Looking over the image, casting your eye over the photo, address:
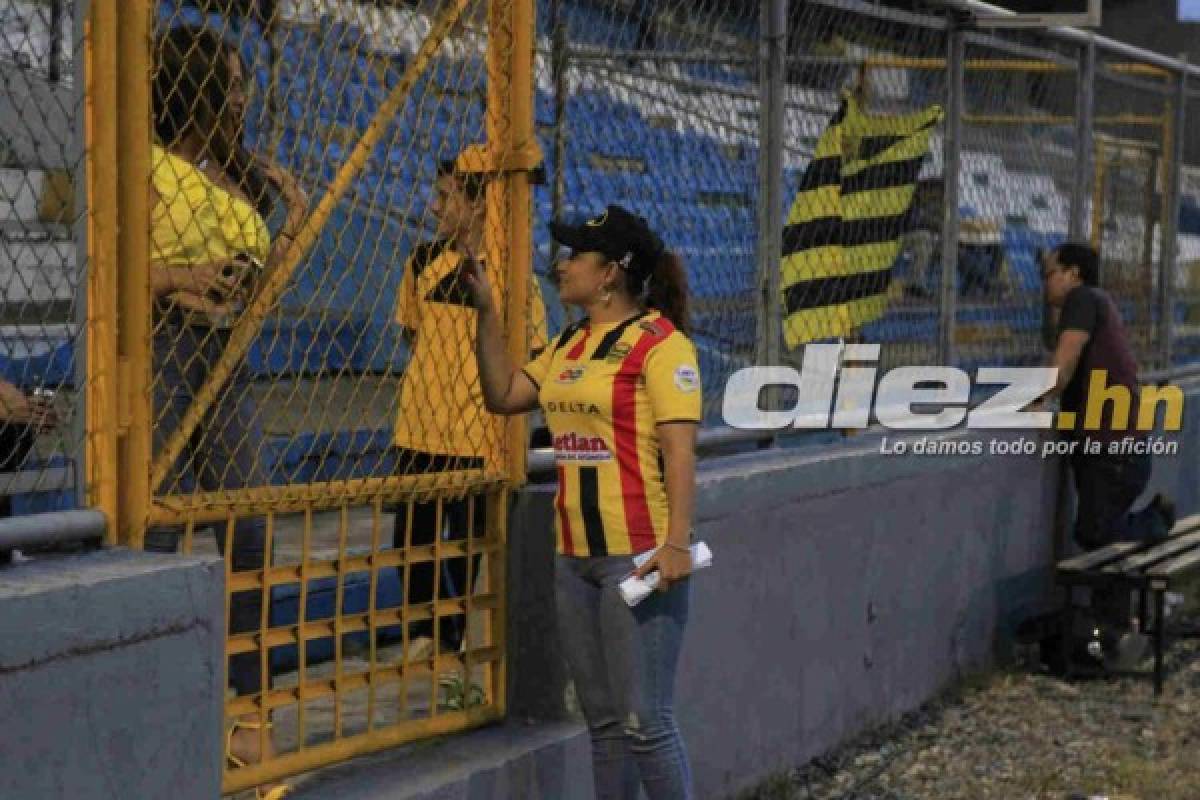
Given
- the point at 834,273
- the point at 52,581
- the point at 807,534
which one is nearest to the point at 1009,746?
the point at 807,534

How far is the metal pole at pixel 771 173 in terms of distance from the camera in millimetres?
6676

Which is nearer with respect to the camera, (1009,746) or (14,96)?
(14,96)

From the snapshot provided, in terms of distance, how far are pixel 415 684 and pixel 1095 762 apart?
2.72m

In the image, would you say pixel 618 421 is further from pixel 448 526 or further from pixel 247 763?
pixel 247 763

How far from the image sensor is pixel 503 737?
5.30 meters

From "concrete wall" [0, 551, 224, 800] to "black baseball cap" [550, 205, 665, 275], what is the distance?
4.26 ft

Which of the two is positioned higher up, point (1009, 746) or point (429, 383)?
point (429, 383)

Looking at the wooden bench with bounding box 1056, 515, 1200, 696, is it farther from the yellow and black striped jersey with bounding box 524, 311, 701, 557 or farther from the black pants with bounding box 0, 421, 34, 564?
the black pants with bounding box 0, 421, 34, 564

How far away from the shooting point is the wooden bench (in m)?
8.57

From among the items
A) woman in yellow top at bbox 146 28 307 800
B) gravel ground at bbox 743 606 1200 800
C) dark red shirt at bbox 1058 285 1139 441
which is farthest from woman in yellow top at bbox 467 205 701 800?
dark red shirt at bbox 1058 285 1139 441

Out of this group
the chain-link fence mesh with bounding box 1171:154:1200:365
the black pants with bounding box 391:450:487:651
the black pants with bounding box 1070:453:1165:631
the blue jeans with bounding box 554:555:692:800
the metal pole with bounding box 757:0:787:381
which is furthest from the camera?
the chain-link fence mesh with bounding box 1171:154:1200:365

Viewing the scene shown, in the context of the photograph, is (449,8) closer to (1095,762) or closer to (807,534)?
(807,534)

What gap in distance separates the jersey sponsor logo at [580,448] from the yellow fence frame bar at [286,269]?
75 cm

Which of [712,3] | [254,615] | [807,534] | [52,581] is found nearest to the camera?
[52,581]
